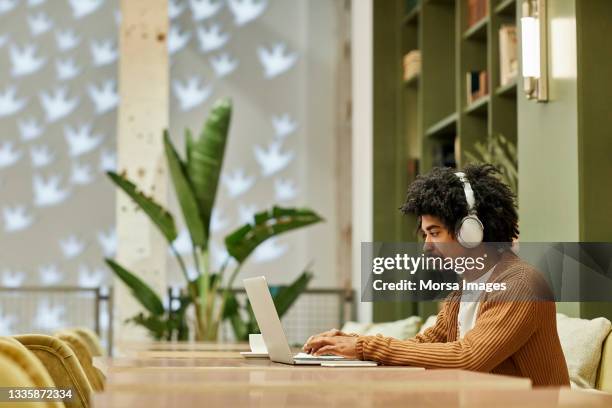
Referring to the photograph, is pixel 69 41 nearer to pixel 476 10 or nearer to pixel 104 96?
pixel 104 96

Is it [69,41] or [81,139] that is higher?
[69,41]

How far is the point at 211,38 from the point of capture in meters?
7.46

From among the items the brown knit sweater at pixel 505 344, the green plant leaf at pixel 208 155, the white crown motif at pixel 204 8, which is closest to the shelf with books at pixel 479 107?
the green plant leaf at pixel 208 155

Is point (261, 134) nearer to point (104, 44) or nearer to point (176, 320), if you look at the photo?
point (104, 44)

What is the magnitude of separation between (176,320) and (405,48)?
2227 millimetres

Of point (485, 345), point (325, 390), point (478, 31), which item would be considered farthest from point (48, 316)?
point (325, 390)

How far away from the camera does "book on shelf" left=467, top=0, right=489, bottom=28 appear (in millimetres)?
4967

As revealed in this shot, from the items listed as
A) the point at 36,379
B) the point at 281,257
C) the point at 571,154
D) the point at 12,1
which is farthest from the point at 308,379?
the point at 12,1

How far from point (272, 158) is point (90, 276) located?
1591 millimetres

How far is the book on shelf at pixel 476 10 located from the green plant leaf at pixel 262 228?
1.38 meters

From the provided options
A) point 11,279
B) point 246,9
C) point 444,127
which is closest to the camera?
point 444,127

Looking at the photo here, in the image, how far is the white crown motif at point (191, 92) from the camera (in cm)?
734

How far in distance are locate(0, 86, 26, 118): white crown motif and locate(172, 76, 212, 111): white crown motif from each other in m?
1.12

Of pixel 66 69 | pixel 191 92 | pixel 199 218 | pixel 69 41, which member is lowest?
pixel 199 218
